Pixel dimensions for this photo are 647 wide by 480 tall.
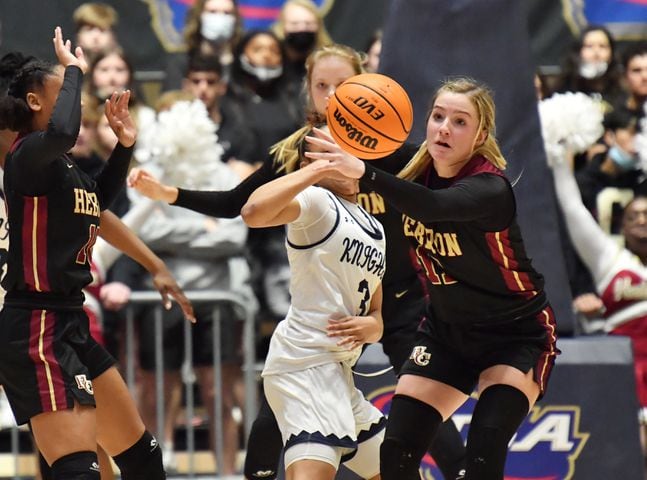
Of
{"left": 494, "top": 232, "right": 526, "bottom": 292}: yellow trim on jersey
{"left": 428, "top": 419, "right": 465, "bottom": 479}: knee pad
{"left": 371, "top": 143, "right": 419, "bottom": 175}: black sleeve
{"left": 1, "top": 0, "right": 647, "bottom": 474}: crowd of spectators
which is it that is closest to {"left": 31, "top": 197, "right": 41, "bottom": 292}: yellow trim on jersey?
{"left": 371, "top": 143, "right": 419, "bottom": 175}: black sleeve

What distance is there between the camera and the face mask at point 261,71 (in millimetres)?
8234

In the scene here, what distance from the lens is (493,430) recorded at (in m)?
4.90

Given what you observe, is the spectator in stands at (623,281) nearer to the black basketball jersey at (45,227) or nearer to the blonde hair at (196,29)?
the blonde hair at (196,29)

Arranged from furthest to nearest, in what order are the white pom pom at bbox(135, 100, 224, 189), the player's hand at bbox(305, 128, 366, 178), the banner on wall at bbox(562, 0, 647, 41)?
the banner on wall at bbox(562, 0, 647, 41), the white pom pom at bbox(135, 100, 224, 189), the player's hand at bbox(305, 128, 366, 178)

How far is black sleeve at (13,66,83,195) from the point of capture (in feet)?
14.9

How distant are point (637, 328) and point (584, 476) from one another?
1440 mm

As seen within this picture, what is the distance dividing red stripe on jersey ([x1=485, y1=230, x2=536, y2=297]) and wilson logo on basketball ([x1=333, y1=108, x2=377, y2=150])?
1.97 ft

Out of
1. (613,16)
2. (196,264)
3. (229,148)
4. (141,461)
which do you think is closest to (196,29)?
(229,148)

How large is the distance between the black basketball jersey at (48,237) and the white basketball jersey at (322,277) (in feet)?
2.55

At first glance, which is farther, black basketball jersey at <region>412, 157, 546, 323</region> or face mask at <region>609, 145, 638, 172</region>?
face mask at <region>609, 145, 638, 172</region>

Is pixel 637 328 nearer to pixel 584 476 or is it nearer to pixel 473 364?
pixel 584 476

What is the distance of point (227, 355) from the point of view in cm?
746

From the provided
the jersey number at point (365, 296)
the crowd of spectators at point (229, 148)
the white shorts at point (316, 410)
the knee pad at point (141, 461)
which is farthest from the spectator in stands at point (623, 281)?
the knee pad at point (141, 461)

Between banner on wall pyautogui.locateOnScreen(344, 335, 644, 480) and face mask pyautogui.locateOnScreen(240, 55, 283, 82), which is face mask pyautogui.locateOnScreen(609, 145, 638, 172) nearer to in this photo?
banner on wall pyautogui.locateOnScreen(344, 335, 644, 480)
